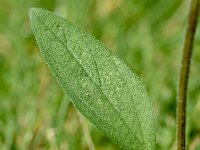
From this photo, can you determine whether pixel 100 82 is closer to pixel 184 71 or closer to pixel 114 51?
pixel 184 71

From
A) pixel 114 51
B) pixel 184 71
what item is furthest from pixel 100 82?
pixel 114 51

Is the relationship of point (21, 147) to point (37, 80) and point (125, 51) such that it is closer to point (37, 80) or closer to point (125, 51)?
point (37, 80)

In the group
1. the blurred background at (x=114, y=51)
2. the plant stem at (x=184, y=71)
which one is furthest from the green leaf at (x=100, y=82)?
the blurred background at (x=114, y=51)

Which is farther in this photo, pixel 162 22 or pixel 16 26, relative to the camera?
pixel 162 22

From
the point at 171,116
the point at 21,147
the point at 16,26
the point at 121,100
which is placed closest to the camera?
the point at 121,100

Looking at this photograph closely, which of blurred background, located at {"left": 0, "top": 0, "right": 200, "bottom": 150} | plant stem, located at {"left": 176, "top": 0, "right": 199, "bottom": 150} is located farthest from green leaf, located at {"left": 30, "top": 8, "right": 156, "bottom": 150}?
blurred background, located at {"left": 0, "top": 0, "right": 200, "bottom": 150}

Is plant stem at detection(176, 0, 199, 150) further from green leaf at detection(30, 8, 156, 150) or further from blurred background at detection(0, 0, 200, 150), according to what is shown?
blurred background at detection(0, 0, 200, 150)

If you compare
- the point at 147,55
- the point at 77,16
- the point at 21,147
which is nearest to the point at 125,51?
the point at 147,55
